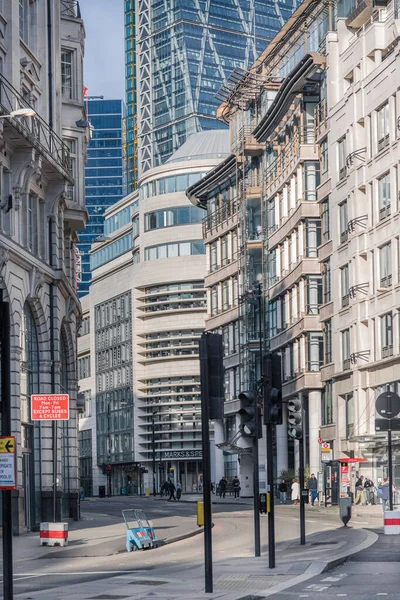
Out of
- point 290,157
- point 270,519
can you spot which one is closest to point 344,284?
point 290,157

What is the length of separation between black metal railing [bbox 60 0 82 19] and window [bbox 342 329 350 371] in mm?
24401

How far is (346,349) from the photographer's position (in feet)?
246

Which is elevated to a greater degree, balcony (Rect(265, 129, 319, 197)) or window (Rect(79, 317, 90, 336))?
balcony (Rect(265, 129, 319, 197))

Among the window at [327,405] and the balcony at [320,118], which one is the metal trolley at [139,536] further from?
the balcony at [320,118]

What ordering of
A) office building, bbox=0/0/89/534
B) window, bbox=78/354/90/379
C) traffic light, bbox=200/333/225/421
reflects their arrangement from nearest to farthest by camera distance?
traffic light, bbox=200/333/225/421
office building, bbox=0/0/89/534
window, bbox=78/354/90/379

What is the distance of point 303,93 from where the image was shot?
83062mm

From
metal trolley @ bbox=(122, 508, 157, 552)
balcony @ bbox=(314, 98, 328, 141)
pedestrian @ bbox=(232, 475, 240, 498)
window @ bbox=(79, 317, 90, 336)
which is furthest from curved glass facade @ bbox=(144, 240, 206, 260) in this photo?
metal trolley @ bbox=(122, 508, 157, 552)

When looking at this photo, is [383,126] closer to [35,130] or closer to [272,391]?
[35,130]

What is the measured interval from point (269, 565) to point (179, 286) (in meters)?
129

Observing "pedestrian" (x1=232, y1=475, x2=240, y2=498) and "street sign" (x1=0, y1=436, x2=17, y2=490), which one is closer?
"street sign" (x1=0, y1=436, x2=17, y2=490)

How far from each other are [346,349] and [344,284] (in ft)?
12.2

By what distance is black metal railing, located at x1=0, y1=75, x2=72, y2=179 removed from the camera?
45219 mm

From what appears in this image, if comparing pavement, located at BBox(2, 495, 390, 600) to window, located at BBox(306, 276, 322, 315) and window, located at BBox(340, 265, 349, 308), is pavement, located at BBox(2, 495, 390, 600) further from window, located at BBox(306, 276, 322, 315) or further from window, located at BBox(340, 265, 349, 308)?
window, located at BBox(306, 276, 322, 315)

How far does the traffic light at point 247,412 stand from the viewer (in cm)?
2388
